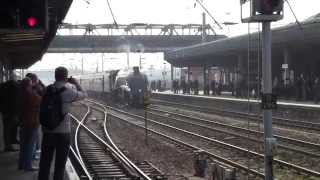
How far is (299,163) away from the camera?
14195mm

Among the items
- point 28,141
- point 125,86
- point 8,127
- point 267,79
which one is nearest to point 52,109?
point 28,141

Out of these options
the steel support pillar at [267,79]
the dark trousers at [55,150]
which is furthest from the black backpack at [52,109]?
the steel support pillar at [267,79]

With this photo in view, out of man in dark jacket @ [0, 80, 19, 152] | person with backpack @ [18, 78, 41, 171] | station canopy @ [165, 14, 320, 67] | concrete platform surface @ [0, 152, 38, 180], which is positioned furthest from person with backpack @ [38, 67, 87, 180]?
station canopy @ [165, 14, 320, 67]

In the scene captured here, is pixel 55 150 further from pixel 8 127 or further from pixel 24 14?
pixel 8 127

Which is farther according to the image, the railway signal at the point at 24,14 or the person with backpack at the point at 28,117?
the person with backpack at the point at 28,117

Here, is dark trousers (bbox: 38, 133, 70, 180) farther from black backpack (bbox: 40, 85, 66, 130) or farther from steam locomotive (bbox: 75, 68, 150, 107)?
steam locomotive (bbox: 75, 68, 150, 107)

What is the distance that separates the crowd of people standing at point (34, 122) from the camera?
834 centimetres

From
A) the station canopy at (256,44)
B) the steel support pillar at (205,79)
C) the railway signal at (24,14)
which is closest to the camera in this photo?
the railway signal at (24,14)

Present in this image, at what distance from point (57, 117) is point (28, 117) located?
2382 millimetres

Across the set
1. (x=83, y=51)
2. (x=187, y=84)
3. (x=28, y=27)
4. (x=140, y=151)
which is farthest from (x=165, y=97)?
(x=28, y=27)

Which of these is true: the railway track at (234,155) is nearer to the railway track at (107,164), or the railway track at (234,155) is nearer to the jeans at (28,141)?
the railway track at (107,164)

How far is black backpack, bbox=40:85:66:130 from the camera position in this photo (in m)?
8.19

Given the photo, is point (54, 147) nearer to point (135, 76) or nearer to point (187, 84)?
point (135, 76)

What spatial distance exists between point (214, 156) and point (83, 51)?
6024 cm
